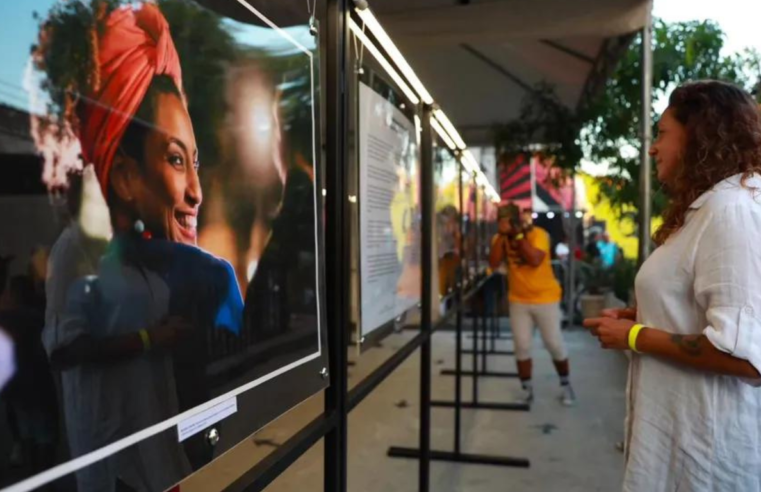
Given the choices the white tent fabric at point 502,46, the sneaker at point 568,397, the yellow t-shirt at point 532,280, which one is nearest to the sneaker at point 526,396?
the sneaker at point 568,397

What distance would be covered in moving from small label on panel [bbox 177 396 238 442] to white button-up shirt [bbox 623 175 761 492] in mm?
1006

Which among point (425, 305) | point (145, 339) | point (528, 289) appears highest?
point (145, 339)

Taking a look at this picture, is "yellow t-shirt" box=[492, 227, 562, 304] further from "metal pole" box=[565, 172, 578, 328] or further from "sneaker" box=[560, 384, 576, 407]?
"metal pole" box=[565, 172, 578, 328]

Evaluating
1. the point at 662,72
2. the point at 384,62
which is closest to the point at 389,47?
the point at 384,62

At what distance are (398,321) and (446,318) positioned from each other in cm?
104

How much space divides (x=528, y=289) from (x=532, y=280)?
73 mm

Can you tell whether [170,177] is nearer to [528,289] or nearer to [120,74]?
[120,74]

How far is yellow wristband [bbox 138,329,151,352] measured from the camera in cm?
71

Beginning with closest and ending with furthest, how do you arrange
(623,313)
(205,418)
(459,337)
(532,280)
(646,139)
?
1. (205,418)
2. (623,313)
3. (459,337)
4. (646,139)
5. (532,280)

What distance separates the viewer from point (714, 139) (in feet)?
4.75

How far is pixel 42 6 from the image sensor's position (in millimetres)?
585

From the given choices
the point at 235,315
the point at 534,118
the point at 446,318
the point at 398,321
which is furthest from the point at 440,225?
the point at 534,118

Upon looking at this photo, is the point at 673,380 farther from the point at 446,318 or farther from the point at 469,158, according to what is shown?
A: the point at 469,158

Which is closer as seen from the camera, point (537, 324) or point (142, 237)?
point (142, 237)
